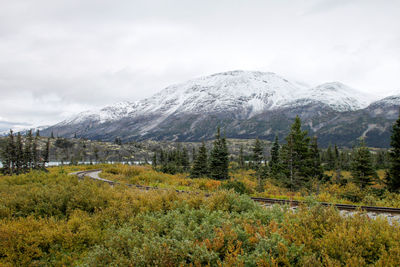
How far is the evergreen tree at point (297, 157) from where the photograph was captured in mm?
30266

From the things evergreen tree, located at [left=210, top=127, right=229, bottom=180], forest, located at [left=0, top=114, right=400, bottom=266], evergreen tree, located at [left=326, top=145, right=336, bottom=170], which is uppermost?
forest, located at [left=0, top=114, right=400, bottom=266]

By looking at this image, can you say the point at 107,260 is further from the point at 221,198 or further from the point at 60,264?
the point at 221,198

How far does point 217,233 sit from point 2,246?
20.6 feet

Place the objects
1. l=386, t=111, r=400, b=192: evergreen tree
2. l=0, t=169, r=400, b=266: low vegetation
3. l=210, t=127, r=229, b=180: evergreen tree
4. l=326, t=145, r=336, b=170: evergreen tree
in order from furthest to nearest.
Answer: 1. l=326, t=145, r=336, b=170: evergreen tree
2. l=210, t=127, r=229, b=180: evergreen tree
3. l=386, t=111, r=400, b=192: evergreen tree
4. l=0, t=169, r=400, b=266: low vegetation

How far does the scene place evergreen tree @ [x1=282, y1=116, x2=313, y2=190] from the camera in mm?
30266

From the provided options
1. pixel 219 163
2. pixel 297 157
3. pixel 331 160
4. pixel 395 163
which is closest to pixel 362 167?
pixel 395 163

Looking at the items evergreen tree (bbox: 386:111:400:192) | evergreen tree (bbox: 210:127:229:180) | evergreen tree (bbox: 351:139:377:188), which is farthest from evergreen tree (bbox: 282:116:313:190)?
evergreen tree (bbox: 210:127:229:180)

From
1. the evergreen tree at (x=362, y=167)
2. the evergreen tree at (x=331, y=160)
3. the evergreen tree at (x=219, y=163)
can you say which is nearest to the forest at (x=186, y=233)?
the evergreen tree at (x=362, y=167)

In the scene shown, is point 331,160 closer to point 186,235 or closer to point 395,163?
point 395,163

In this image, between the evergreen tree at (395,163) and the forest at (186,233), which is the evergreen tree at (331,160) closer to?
the evergreen tree at (395,163)

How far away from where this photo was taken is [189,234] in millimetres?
5570

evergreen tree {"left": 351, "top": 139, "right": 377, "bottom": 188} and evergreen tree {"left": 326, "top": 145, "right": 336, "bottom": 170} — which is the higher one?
evergreen tree {"left": 351, "top": 139, "right": 377, "bottom": 188}

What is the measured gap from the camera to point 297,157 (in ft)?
104

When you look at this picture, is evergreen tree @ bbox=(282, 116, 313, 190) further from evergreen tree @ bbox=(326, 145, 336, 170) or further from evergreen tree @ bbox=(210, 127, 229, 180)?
evergreen tree @ bbox=(326, 145, 336, 170)
